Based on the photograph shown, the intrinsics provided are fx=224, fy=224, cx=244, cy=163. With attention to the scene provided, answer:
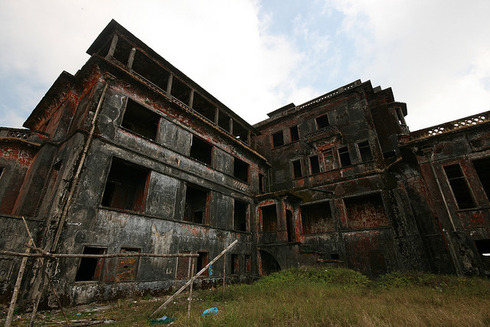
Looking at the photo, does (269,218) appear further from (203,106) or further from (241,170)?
(203,106)

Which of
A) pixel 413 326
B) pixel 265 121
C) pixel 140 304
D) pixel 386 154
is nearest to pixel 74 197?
pixel 140 304

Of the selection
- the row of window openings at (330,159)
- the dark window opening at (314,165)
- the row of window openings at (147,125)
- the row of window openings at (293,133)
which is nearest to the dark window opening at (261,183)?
the row of window openings at (147,125)

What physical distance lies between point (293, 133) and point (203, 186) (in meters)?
10.1

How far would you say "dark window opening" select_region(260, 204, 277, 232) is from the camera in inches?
656

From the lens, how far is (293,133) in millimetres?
19594

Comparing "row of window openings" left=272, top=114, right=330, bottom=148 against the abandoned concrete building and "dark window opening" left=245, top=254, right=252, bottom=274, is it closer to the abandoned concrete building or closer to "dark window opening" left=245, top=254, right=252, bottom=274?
the abandoned concrete building

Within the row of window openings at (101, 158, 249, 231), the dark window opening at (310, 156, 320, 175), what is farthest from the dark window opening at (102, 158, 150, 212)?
the dark window opening at (310, 156, 320, 175)

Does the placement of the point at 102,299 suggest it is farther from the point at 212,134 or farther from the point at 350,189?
the point at 350,189

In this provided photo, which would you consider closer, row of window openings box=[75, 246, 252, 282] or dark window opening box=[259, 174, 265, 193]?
row of window openings box=[75, 246, 252, 282]

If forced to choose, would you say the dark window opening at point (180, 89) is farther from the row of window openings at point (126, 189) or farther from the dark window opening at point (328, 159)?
the dark window opening at point (328, 159)

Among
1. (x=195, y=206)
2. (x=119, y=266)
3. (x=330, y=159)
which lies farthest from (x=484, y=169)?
(x=119, y=266)

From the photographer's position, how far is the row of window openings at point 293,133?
18.3m

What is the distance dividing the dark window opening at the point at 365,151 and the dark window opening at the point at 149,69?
13.5 metres

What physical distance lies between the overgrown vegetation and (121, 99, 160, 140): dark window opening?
8215 mm
